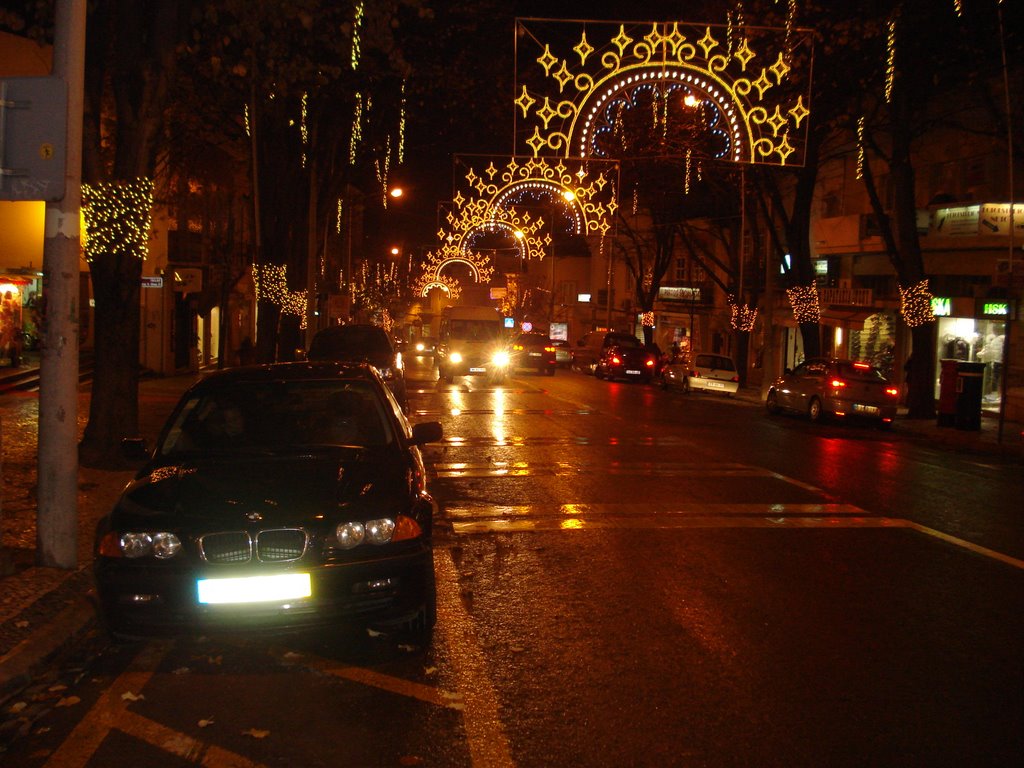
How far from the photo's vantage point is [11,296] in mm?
25938

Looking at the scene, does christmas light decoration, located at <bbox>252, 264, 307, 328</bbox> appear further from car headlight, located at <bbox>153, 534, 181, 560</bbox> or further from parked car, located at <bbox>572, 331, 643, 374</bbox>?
parked car, located at <bbox>572, 331, 643, 374</bbox>

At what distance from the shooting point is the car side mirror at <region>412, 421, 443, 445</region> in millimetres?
7379

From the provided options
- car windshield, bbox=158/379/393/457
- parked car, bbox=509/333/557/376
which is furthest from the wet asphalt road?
parked car, bbox=509/333/557/376

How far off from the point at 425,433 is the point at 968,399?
1812cm

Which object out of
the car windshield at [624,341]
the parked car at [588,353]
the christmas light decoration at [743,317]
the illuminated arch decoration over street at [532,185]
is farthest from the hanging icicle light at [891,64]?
Result: the parked car at [588,353]

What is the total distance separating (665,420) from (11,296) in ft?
55.0

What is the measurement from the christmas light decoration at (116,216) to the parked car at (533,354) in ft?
93.8

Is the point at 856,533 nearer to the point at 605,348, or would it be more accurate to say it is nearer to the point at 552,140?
the point at 552,140

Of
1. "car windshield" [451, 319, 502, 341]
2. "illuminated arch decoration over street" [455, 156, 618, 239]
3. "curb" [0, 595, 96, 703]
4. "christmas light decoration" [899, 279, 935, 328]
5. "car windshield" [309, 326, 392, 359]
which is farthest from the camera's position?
"car windshield" [451, 319, 502, 341]

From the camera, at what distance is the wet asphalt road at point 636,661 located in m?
4.73

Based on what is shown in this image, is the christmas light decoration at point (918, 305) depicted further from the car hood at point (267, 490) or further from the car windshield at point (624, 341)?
the car hood at point (267, 490)

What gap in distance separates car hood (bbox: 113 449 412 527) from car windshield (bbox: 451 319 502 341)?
98.1 feet

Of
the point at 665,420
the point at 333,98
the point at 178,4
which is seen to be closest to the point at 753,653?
the point at 178,4

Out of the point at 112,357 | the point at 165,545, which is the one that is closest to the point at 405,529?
the point at 165,545
